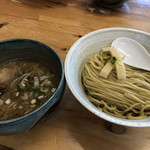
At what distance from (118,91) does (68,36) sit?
0.79 metres

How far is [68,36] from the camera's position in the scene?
1489 mm

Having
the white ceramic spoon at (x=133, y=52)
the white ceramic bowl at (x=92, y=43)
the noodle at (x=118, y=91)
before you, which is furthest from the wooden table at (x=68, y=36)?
the white ceramic spoon at (x=133, y=52)

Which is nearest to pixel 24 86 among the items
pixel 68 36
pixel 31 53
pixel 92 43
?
pixel 31 53

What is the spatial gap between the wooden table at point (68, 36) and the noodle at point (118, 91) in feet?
0.36

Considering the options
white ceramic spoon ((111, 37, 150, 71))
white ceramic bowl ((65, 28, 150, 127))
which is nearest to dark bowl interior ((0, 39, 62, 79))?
white ceramic bowl ((65, 28, 150, 127))

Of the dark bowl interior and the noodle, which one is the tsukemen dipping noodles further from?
the noodle

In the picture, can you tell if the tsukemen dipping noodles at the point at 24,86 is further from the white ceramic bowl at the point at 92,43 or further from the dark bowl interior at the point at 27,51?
the white ceramic bowl at the point at 92,43

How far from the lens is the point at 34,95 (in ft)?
3.08

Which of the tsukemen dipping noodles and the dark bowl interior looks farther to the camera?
the dark bowl interior

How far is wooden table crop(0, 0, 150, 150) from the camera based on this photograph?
0.88 metres

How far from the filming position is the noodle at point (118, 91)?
91 centimetres

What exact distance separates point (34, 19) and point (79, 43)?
3.01ft

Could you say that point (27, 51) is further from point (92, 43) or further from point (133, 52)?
point (133, 52)

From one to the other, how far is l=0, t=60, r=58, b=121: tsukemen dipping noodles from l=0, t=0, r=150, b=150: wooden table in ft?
0.45
